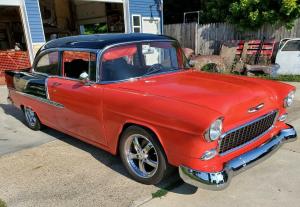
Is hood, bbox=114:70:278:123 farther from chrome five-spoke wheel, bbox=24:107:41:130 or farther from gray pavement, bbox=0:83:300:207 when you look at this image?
chrome five-spoke wheel, bbox=24:107:41:130

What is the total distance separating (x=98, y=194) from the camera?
3678mm

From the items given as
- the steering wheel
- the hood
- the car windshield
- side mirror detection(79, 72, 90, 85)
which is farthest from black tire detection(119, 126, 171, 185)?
the steering wheel

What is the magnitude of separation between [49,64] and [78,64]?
0.96m

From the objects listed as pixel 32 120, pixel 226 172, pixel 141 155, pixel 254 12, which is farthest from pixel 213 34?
pixel 226 172

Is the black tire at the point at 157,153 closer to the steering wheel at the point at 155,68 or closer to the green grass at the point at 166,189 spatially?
the green grass at the point at 166,189

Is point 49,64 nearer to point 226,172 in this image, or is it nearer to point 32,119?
point 32,119

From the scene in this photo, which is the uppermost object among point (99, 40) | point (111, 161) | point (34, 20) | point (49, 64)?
point (34, 20)

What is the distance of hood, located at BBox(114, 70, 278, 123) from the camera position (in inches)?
125

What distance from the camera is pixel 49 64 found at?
207 inches

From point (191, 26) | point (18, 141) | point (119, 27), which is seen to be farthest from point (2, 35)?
point (18, 141)

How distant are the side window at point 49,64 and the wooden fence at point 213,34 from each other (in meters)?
11.2

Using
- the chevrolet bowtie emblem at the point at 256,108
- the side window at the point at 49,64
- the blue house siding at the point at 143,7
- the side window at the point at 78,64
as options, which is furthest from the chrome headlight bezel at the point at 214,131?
the blue house siding at the point at 143,7

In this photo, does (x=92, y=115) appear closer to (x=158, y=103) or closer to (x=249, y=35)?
(x=158, y=103)

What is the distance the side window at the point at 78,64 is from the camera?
4.14 meters
